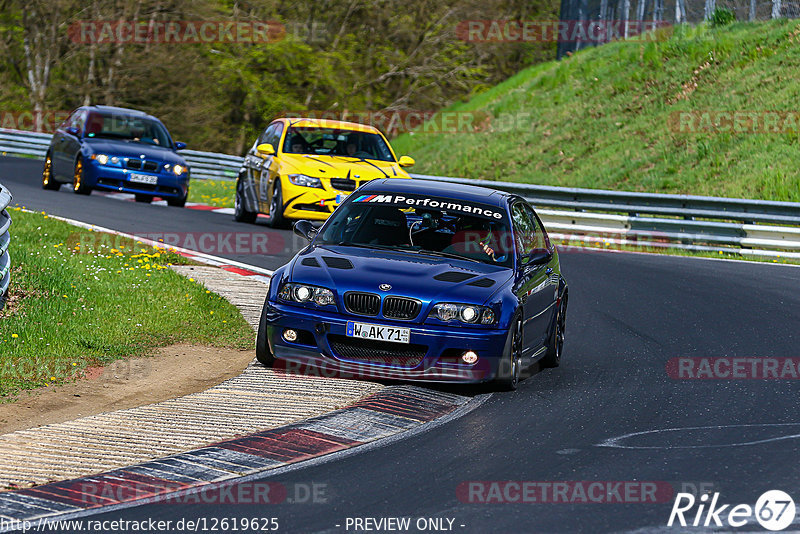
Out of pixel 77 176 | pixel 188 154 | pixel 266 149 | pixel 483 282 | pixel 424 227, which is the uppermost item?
pixel 424 227

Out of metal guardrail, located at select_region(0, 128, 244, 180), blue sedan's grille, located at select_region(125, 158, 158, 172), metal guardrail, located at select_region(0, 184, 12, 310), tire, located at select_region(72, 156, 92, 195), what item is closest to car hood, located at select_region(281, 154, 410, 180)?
blue sedan's grille, located at select_region(125, 158, 158, 172)

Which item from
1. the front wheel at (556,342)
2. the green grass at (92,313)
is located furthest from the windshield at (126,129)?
the front wheel at (556,342)

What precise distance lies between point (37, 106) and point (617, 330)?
3635 cm

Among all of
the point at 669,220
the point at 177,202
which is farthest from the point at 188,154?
the point at 669,220

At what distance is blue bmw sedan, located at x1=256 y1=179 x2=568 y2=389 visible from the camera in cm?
888

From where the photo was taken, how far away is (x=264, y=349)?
9.35 m

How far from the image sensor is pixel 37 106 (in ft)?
147

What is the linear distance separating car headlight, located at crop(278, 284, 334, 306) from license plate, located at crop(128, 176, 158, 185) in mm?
13195

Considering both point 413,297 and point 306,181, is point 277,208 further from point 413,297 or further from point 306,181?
point 413,297

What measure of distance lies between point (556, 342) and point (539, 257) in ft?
2.80

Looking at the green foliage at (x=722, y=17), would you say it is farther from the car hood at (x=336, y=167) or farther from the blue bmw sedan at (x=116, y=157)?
the car hood at (x=336, y=167)

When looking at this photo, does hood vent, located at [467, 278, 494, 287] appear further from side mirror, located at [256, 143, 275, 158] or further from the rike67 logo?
side mirror, located at [256, 143, 275, 158]

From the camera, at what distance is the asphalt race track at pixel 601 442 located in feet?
19.3

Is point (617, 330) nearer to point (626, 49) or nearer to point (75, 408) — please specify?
point (75, 408)
